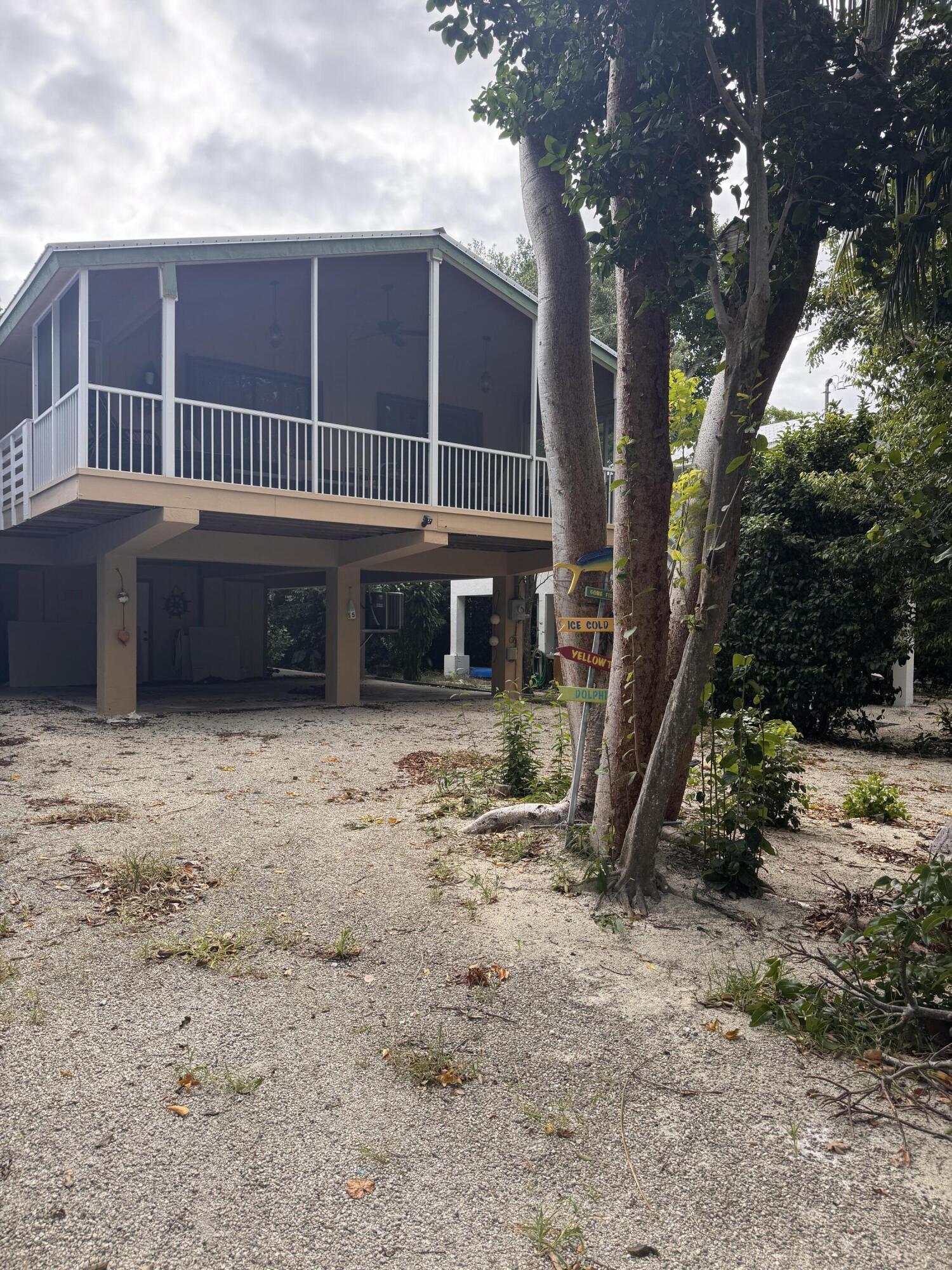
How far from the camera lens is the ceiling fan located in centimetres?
1300

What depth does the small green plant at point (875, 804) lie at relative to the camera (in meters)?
6.43

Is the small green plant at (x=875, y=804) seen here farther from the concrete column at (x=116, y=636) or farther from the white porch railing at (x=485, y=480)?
the concrete column at (x=116, y=636)

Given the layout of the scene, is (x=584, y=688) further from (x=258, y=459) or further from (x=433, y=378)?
(x=258, y=459)

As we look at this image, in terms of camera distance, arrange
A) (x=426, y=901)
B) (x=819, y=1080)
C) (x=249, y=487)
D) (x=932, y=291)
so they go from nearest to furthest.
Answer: (x=819, y=1080)
(x=426, y=901)
(x=932, y=291)
(x=249, y=487)

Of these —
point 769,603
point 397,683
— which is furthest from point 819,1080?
point 397,683

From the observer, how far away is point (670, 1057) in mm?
2949

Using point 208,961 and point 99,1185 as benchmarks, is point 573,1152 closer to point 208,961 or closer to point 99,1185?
point 99,1185

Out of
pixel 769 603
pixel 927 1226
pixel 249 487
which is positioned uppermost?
pixel 249 487

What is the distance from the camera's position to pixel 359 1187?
228 centimetres

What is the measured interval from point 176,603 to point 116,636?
622 cm

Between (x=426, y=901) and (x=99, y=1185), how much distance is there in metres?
2.28

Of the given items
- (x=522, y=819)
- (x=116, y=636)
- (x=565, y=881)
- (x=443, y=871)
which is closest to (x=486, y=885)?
(x=443, y=871)

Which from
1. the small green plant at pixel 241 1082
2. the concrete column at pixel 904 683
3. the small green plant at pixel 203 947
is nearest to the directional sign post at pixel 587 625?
the small green plant at pixel 203 947

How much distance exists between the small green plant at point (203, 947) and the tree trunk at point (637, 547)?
6.44 ft
